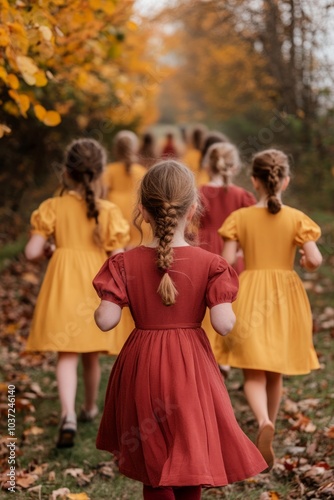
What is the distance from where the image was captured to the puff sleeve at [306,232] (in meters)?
4.38

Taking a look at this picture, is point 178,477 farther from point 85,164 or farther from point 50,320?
point 85,164

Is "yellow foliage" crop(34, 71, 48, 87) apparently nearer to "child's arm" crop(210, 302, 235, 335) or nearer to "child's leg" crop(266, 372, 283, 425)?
"child's arm" crop(210, 302, 235, 335)

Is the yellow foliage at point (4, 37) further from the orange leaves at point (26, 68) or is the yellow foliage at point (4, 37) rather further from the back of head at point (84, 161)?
the back of head at point (84, 161)

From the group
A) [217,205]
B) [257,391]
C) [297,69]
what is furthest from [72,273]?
[297,69]

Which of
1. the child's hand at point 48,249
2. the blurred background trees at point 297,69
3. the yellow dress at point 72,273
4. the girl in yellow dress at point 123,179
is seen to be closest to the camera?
the yellow dress at point 72,273

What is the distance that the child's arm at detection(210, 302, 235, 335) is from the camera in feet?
10.1

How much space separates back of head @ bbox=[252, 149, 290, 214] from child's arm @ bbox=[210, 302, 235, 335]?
151cm

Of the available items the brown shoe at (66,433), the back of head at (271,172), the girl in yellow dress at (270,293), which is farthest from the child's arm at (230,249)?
the brown shoe at (66,433)

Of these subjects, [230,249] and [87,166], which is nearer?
[230,249]

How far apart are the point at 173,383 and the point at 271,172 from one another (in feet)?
6.13

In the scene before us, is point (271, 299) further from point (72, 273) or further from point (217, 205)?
point (217, 205)

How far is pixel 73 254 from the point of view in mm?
4969

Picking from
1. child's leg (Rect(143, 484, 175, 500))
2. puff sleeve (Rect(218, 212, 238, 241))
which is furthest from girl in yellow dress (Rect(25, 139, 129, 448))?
child's leg (Rect(143, 484, 175, 500))

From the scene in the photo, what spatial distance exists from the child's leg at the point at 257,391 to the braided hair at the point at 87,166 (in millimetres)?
1472
